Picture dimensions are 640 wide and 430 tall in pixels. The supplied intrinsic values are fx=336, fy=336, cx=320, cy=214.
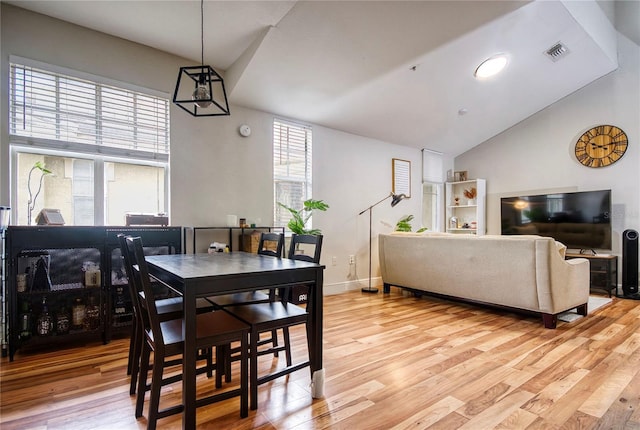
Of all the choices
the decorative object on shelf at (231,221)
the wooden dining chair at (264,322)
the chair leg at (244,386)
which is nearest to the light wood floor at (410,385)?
the chair leg at (244,386)

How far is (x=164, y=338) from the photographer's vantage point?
66.0 inches

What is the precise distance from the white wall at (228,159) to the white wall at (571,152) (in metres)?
1.53

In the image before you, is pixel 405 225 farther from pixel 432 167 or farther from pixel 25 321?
pixel 25 321

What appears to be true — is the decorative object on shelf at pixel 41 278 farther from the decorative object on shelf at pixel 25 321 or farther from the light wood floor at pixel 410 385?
the light wood floor at pixel 410 385

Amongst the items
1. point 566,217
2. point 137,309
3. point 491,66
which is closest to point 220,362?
point 137,309

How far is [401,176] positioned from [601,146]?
3062mm

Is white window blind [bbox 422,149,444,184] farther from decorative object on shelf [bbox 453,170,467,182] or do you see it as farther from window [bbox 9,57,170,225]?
window [bbox 9,57,170,225]

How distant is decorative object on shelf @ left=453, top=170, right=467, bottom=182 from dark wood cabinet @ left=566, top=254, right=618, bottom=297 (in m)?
2.38

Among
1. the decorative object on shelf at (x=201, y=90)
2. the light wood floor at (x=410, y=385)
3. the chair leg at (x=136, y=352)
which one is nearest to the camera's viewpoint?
the light wood floor at (x=410, y=385)

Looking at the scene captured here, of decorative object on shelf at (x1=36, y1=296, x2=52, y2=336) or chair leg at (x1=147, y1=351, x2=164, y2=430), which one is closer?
chair leg at (x1=147, y1=351, x2=164, y2=430)

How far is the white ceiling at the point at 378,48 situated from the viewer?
121 inches

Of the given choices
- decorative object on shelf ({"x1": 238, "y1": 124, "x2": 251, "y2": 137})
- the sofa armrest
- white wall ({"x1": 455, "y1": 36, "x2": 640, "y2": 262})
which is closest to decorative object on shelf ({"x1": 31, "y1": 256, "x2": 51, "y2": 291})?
decorative object on shelf ({"x1": 238, "y1": 124, "x2": 251, "y2": 137})

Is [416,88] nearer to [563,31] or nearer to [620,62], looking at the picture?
[563,31]

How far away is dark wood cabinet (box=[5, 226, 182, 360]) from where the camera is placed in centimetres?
259
